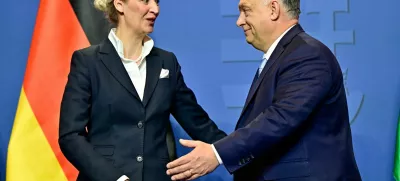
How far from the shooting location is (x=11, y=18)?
2.99 metres

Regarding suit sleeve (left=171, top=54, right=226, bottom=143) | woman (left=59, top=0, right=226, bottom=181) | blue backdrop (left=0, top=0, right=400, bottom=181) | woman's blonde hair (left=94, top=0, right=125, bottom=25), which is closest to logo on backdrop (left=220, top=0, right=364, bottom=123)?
blue backdrop (left=0, top=0, right=400, bottom=181)

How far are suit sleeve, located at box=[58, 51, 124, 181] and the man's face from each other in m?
0.56

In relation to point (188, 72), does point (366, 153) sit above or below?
below

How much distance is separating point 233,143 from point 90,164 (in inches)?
19.7

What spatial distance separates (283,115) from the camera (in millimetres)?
1759

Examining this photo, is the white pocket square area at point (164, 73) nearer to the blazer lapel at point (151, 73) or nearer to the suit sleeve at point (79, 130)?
the blazer lapel at point (151, 73)

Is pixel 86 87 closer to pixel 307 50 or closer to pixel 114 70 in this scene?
pixel 114 70

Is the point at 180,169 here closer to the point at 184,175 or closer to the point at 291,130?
the point at 184,175

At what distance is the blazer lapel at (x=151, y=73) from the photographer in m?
2.18

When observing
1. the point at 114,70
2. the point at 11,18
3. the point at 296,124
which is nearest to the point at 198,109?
the point at 114,70

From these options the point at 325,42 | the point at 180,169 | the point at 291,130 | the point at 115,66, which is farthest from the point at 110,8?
the point at 325,42

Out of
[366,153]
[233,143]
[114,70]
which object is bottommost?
[366,153]

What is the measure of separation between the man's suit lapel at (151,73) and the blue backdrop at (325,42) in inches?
25.5

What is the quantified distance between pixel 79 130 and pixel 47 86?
0.69 meters
